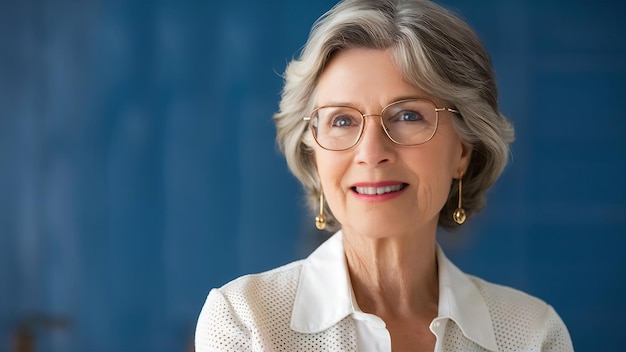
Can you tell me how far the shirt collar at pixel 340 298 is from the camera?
1.82 meters

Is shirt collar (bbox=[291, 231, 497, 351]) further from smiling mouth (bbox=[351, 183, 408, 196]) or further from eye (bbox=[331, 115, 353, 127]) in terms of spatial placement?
eye (bbox=[331, 115, 353, 127])

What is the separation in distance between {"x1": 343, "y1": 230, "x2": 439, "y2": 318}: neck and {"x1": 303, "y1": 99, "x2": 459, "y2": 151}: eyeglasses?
24 cm

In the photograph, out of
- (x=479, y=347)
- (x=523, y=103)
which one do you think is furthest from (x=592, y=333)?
(x=479, y=347)

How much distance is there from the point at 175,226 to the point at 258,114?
54cm

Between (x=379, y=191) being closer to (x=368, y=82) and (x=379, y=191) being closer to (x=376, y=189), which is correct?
(x=376, y=189)

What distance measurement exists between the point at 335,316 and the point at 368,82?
53cm

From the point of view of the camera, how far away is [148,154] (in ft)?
10.3

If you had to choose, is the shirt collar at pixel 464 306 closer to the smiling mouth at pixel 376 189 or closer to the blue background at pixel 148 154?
the smiling mouth at pixel 376 189

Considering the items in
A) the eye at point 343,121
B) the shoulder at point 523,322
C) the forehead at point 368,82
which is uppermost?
the forehead at point 368,82

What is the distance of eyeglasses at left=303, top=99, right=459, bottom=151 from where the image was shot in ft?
5.90

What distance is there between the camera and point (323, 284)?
1.89m

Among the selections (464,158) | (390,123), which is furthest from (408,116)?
(464,158)

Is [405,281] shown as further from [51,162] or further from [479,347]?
[51,162]

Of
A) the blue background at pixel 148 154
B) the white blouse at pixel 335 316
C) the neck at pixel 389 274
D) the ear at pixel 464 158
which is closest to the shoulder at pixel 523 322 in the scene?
the white blouse at pixel 335 316
